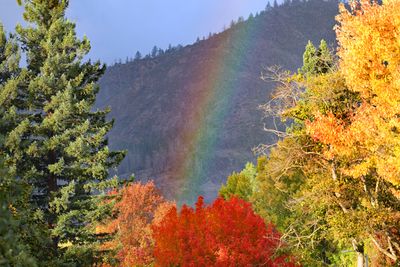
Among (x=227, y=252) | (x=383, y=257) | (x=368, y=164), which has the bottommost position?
(x=383, y=257)

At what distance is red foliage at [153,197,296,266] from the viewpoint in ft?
79.0

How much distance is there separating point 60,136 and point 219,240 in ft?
34.0

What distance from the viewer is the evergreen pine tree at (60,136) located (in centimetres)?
2214

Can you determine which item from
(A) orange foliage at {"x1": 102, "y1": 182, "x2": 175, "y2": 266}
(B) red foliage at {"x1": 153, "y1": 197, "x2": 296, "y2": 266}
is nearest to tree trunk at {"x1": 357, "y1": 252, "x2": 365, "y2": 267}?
(B) red foliage at {"x1": 153, "y1": 197, "x2": 296, "y2": 266}

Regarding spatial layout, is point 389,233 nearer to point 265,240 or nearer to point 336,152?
point 336,152

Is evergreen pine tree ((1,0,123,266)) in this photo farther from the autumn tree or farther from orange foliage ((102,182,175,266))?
orange foliage ((102,182,175,266))

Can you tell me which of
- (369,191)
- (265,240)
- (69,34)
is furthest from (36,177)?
(369,191)

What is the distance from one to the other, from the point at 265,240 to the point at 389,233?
745 centimetres

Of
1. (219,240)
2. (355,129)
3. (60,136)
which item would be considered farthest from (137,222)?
(355,129)

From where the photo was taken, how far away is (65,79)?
76.9 feet

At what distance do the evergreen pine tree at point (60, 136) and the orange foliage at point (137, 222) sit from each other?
1977 cm

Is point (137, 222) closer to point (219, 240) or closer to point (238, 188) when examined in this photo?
point (238, 188)

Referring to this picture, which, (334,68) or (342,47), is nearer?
(342,47)

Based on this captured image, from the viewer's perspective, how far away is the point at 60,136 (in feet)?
73.8
